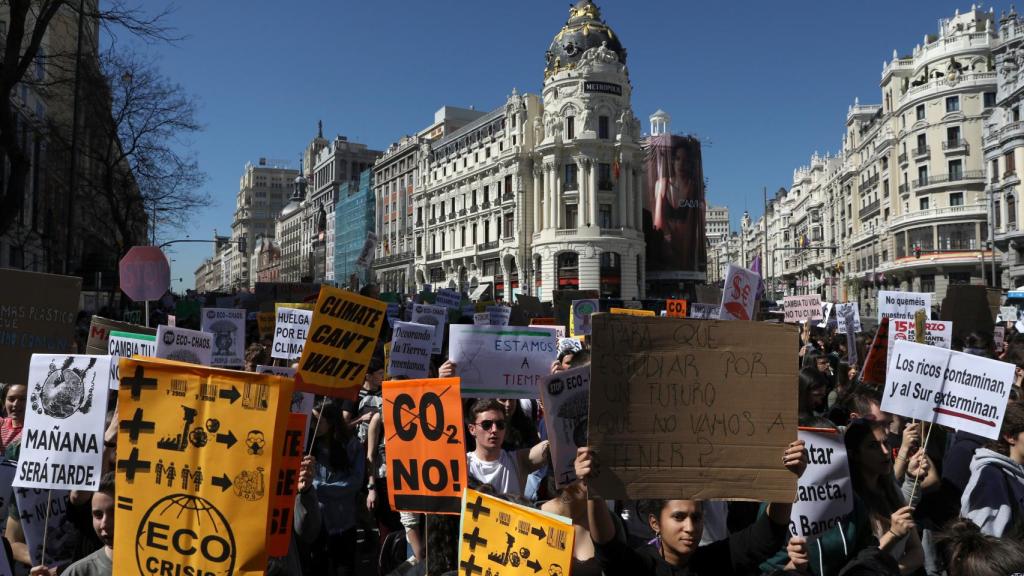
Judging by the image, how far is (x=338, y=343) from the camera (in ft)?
18.1

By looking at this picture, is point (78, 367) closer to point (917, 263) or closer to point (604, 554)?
point (604, 554)

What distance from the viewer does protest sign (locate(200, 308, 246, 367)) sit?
30.8 feet

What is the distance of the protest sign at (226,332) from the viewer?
9398mm

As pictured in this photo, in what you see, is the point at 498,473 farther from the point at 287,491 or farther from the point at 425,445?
the point at 287,491

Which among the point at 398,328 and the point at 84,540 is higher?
the point at 398,328

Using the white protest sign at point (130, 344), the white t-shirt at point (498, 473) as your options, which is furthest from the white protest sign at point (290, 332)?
the white t-shirt at point (498, 473)

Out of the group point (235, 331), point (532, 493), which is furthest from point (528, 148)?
point (532, 493)

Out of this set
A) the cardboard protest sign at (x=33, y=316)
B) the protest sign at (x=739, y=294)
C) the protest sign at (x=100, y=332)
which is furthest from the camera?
the protest sign at (x=739, y=294)

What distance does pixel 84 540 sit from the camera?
4066 millimetres

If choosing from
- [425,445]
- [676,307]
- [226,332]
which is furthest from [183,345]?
[676,307]

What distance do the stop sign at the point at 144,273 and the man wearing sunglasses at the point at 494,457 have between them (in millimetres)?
6440

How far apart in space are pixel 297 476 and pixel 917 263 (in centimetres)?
6102

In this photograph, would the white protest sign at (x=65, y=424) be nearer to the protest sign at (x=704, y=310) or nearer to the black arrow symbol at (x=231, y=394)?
the black arrow symbol at (x=231, y=394)

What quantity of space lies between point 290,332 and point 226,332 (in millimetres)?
1440
